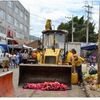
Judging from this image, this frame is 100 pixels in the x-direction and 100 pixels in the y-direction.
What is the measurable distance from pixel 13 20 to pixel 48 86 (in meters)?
74.0

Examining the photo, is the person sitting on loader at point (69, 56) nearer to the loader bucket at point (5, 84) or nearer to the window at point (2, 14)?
the loader bucket at point (5, 84)

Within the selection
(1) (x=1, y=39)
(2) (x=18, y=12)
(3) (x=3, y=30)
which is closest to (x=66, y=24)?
(2) (x=18, y=12)

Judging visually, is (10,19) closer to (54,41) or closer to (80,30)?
(80,30)

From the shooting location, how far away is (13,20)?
89500mm

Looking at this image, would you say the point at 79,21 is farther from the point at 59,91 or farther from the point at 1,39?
the point at 59,91

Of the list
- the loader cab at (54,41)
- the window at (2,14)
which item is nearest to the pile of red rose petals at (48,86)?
the loader cab at (54,41)

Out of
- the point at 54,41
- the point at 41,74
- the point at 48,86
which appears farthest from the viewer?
the point at 54,41

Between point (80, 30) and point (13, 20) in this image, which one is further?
point (80, 30)

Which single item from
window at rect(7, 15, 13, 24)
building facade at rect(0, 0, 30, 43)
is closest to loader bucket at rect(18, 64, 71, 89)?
building facade at rect(0, 0, 30, 43)

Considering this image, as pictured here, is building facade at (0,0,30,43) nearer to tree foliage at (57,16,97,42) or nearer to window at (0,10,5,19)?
window at (0,10,5,19)

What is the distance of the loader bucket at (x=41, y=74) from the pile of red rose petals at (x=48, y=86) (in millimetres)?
469

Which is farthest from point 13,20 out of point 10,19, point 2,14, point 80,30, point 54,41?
point 54,41

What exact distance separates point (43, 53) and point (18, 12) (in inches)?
3192

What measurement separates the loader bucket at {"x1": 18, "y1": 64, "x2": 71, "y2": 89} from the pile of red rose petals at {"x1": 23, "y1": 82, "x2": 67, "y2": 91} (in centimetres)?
47
